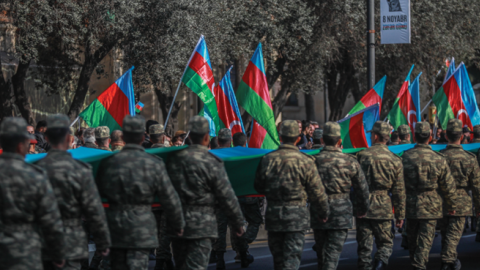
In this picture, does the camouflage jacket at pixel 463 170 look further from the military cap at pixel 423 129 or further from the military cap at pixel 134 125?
the military cap at pixel 134 125

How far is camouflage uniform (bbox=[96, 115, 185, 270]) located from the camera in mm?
5406

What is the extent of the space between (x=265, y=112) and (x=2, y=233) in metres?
5.57

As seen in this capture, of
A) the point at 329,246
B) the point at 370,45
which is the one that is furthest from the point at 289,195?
the point at 370,45

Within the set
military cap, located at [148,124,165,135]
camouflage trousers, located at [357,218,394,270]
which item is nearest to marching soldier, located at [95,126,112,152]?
military cap, located at [148,124,165,135]

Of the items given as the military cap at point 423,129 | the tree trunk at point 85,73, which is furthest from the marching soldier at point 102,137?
the tree trunk at point 85,73

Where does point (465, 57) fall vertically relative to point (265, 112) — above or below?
above

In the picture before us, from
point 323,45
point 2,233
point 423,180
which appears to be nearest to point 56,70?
point 323,45

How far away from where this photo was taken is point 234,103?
400 inches

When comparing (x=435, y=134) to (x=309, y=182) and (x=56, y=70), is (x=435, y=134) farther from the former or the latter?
(x=309, y=182)

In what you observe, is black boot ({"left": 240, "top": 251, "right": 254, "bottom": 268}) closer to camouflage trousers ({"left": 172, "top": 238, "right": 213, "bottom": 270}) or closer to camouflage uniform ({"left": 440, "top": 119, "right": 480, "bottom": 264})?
camouflage uniform ({"left": 440, "top": 119, "right": 480, "bottom": 264})

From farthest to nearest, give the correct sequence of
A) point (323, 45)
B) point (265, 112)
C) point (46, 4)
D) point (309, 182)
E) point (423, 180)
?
point (323, 45)
point (46, 4)
point (265, 112)
point (423, 180)
point (309, 182)

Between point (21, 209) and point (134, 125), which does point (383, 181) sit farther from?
point (21, 209)

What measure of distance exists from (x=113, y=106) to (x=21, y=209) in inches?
219

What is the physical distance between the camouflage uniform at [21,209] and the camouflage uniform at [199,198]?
1.53 metres
